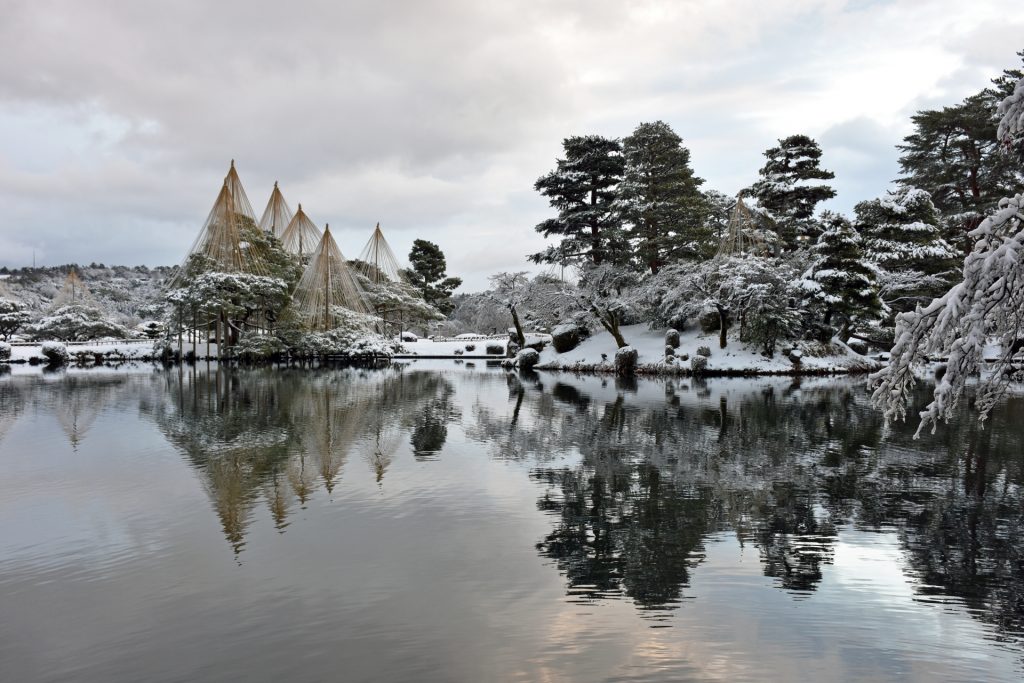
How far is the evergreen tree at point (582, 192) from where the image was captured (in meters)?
32.7

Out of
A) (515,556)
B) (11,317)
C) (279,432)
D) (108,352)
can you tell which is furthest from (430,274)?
(515,556)

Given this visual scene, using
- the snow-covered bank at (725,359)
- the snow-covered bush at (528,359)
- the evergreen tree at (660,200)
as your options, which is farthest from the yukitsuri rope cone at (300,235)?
the snow-covered bank at (725,359)

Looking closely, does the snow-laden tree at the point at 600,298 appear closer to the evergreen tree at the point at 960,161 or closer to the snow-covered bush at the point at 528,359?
the snow-covered bush at the point at 528,359

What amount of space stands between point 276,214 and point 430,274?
15043 millimetres

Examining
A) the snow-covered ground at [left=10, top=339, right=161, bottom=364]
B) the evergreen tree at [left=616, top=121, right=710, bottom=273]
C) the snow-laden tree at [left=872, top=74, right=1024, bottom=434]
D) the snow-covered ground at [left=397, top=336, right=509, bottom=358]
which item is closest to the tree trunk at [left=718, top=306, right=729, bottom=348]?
the evergreen tree at [left=616, top=121, right=710, bottom=273]

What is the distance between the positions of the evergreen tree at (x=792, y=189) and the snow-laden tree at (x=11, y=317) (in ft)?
191

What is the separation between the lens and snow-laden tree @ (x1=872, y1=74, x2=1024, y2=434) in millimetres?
4379

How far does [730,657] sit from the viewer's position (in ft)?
11.9

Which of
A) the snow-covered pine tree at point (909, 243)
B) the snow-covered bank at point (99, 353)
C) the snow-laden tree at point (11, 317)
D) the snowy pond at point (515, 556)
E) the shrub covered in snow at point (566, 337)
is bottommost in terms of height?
the snowy pond at point (515, 556)

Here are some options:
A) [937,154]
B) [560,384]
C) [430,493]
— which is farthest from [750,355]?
[430,493]

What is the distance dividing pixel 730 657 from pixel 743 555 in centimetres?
175

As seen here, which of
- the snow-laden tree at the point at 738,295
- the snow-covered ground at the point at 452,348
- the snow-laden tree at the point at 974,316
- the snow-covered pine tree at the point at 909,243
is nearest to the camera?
the snow-laden tree at the point at 974,316

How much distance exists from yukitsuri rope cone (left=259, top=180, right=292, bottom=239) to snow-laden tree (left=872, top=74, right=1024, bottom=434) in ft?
177

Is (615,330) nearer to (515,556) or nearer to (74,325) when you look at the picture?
(515,556)
